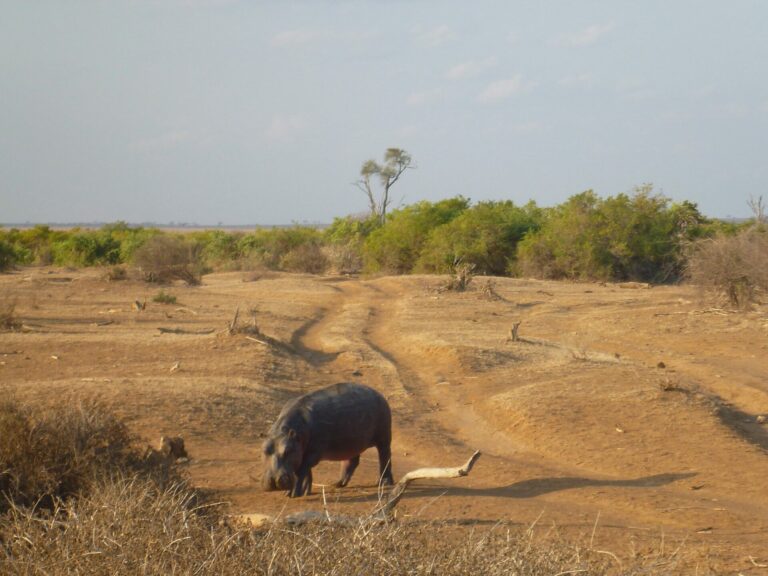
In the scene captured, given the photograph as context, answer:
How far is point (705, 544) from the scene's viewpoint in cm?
721

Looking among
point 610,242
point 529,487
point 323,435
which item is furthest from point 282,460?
point 610,242

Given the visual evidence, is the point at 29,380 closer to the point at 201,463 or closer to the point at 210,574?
the point at 201,463

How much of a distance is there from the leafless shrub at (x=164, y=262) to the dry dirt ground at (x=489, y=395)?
564 centimetres

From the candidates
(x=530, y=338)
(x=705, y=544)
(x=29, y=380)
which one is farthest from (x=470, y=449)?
(x=530, y=338)

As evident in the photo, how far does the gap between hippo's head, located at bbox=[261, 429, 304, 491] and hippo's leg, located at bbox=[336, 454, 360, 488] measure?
2.66 feet

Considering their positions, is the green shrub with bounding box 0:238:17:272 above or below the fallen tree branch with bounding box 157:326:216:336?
above

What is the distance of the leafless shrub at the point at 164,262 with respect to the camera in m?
29.5

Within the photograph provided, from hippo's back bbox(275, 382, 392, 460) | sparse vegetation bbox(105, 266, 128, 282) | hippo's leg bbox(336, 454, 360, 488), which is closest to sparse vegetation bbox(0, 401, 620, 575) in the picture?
hippo's back bbox(275, 382, 392, 460)

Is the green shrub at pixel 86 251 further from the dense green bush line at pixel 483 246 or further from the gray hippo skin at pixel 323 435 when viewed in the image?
the gray hippo skin at pixel 323 435

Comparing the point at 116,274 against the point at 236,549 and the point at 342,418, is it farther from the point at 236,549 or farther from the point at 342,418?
the point at 236,549

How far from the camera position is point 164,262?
104 feet

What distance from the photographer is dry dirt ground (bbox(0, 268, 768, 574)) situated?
27.0ft

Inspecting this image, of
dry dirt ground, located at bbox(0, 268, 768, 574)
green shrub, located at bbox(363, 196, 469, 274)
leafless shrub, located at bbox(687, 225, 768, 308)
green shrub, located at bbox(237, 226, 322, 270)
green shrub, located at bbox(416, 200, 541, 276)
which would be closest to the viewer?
dry dirt ground, located at bbox(0, 268, 768, 574)

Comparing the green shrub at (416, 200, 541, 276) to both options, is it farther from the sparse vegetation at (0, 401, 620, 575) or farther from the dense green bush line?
the sparse vegetation at (0, 401, 620, 575)
